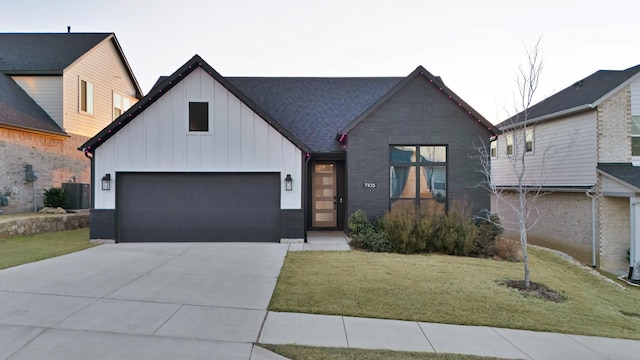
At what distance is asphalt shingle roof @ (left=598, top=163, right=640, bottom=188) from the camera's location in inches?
510

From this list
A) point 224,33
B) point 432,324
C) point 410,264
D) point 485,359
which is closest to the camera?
point 485,359

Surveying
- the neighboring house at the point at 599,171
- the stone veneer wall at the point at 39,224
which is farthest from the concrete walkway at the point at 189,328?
the neighboring house at the point at 599,171

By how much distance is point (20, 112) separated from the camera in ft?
48.1

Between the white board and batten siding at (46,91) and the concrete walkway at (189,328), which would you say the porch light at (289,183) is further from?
the white board and batten siding at (46,91)

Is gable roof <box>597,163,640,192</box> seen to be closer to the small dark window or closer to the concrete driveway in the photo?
the concrete driveway

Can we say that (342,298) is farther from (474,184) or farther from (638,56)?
(638,56)

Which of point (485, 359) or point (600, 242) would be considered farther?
point (600, 242)

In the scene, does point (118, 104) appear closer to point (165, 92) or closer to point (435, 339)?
point (165, 92)

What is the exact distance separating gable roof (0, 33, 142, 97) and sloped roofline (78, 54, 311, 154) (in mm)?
7646

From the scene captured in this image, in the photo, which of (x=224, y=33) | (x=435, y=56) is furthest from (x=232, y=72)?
(x=435, y=56)

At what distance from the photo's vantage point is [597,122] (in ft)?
46.5

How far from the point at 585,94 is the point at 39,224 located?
2137cm

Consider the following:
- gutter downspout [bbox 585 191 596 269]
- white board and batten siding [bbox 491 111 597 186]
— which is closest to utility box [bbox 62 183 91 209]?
white board and batten siding [bbox 491 111 597 186]

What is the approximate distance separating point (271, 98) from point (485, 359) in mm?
13334
